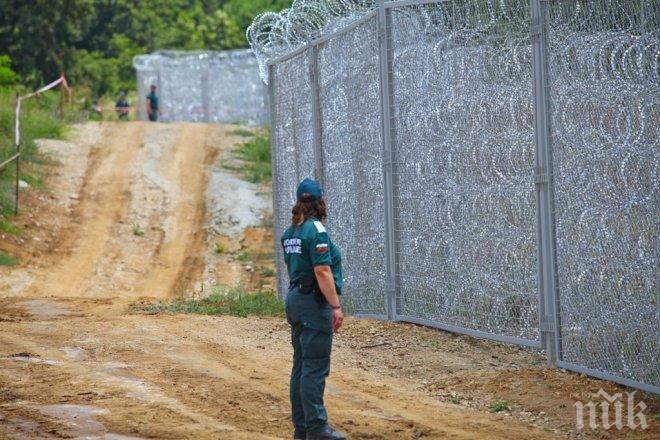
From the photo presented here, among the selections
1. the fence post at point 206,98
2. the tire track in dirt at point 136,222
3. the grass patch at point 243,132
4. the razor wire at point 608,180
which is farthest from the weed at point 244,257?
the fence post at point 206,98

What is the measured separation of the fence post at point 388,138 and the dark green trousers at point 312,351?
3.61 meters

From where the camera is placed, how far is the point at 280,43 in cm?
1323

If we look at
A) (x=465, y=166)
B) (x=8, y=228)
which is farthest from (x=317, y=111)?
(x=8, y=228)

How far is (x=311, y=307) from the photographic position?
22.4ft

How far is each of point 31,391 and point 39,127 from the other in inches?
881

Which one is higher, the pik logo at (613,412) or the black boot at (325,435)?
the black boot at (325,435)

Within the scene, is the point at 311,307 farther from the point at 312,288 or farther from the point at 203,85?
the point at 203,85

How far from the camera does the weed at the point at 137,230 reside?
22125 millimetres

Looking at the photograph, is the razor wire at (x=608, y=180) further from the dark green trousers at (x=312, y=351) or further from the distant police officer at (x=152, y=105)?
the distant police officer at (x=152, y=105)

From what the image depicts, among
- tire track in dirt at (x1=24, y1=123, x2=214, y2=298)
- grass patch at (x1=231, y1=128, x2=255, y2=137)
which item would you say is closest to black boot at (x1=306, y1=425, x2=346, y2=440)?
tire track in dirt at (x1=24, y1=123, x2=214, y2=298)

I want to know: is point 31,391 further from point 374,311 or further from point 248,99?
point 248,99

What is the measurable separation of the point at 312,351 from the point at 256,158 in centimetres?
2173

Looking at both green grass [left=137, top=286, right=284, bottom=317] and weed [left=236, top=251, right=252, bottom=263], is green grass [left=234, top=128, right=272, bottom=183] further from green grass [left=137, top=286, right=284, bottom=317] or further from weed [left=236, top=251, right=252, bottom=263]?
green grass [left=137, top=286, right=284, bottom=317]

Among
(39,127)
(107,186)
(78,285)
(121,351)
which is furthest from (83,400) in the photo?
(39,127)
